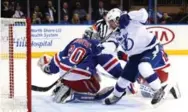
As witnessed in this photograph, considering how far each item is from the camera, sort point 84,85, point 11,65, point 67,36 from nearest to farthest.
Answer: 1. point 11,65
2. point 84,85
3. point 67,36

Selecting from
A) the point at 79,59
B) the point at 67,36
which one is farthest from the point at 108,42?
the point at 67,36

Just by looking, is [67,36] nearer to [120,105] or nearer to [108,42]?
[108,42]

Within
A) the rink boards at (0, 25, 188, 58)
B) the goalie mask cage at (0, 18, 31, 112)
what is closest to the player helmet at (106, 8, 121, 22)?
the goalie mask cage at (0, 18, 31, 112)

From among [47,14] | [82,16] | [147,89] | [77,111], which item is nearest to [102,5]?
[82,16]

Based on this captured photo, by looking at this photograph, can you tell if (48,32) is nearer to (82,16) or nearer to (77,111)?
(82,16)

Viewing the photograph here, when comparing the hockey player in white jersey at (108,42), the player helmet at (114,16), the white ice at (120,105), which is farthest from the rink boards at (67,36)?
the player helmet at (114,16)

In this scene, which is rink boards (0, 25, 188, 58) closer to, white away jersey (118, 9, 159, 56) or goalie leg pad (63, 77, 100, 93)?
goalie leg pad (63, 77, 100, 93)

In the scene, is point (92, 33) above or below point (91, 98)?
above

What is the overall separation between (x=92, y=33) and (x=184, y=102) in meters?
1.02

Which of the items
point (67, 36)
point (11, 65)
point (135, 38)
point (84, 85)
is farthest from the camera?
point (67, 36)

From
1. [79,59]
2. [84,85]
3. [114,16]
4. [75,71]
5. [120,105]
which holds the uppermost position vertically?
[114,16]

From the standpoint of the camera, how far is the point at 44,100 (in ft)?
14.9

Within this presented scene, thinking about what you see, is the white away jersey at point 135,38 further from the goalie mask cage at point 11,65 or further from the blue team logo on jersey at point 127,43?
the goalie mask cage at point 11,65

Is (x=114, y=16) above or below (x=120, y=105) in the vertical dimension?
above
